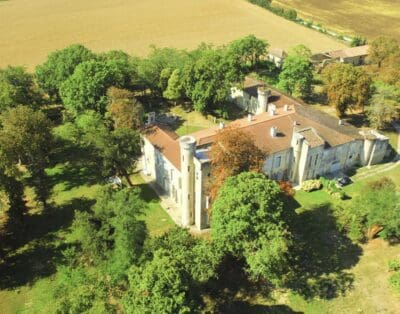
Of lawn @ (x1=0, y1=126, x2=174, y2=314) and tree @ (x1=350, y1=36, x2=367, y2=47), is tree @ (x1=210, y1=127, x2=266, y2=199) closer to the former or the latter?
lawn @ (x1=0, y1=126, x2=174, y2=314)

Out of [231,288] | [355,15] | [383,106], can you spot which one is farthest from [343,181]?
[355,15]

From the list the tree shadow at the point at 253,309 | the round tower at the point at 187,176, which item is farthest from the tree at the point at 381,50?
the tree shadow at the point at 253,309

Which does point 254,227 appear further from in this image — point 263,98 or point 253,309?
point 263,98

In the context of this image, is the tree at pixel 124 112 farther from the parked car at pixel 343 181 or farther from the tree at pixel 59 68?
the parked car at pixel 343 181

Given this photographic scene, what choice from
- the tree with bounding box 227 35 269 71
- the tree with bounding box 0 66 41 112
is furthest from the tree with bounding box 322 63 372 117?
the tree with bounding box 0 66 41 112

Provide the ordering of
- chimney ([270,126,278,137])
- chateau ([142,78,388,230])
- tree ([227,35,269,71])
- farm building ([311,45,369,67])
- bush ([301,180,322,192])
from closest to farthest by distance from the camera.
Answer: chateau ([142,78,388,230])
chimney ([270,126,278,137])
bush ([301,180,322,192])
tree ([227,35,269,71])
farm building ([311,45,369,67])

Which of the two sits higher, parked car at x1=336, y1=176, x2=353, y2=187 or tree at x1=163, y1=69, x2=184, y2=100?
tree at x1=163, y1=69, x2=184, y2=100
